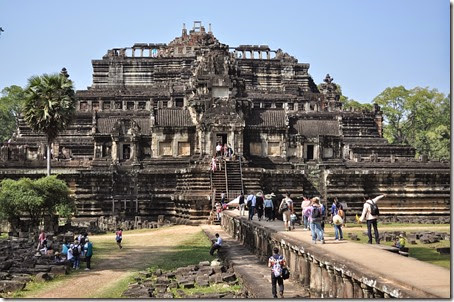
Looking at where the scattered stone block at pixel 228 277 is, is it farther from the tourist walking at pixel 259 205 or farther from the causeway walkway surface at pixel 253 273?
the tourist walking at pixel 259 205

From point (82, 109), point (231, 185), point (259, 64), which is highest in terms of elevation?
point (259, 64)

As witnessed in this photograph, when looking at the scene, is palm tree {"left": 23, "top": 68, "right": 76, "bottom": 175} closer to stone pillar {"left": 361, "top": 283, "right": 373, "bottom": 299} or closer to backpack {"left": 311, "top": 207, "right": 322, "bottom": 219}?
backpack {"left": 311, "top": 207, "right": 322, "bottom": 219}

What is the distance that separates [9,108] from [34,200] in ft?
189

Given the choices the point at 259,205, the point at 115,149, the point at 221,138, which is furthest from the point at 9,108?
the point at 259,205

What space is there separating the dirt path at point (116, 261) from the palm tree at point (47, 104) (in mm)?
9291

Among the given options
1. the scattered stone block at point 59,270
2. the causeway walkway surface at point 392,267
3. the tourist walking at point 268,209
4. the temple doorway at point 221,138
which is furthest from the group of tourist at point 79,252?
the temple doorway at point 221,138

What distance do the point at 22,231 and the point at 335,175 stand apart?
764 inches

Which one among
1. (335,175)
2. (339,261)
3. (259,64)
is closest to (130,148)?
(335,175)

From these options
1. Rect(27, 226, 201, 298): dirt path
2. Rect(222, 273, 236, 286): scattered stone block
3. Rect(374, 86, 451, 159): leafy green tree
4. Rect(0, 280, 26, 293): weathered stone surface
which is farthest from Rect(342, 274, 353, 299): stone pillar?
Rect(374, 86, 451, 159): leafy green tree

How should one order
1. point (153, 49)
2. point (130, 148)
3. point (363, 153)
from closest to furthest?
1. point (130, 148)
2. point (363, 153)
3. point (153, 49)

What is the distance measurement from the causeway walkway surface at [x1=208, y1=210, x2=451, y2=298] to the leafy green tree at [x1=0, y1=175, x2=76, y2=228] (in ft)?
70.9

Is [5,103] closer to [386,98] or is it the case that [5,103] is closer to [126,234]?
[386,98]

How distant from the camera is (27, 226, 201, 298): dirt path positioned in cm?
1881

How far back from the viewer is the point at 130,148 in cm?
4547
